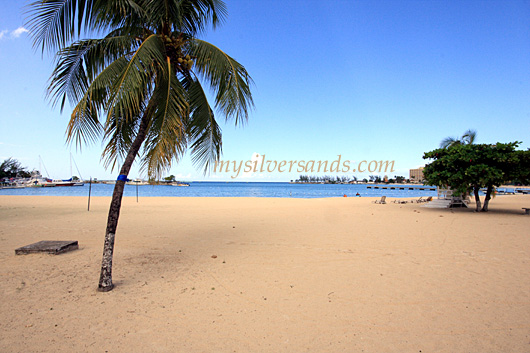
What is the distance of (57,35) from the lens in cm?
490

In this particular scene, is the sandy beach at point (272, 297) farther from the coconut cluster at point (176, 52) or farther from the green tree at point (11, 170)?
the green tree at point (11, 170)

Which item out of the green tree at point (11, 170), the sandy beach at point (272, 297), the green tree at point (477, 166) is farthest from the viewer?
the green tree at point (11, 170)

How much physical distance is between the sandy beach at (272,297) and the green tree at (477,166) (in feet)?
24.5

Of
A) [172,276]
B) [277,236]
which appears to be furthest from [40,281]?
[277,236]

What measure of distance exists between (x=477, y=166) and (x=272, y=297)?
47.6ft

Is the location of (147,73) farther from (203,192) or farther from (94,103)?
(203,192)

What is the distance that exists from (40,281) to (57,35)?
418cm

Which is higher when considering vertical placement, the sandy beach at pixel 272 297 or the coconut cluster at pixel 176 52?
the coconut cluster at pixel 176 52

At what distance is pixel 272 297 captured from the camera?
4375mm

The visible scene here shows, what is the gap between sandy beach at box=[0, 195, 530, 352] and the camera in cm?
320

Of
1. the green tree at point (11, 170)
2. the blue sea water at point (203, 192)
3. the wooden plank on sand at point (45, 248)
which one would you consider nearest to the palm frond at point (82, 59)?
the wooden plank on sand at point (45, 248)

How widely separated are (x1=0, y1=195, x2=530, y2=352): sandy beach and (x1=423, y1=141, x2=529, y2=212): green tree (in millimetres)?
7458

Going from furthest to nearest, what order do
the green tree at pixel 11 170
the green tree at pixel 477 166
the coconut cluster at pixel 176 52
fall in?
the green tree at pixel 11 170 → the green tree at pixel 477 166 → the coconut cluster at pixel 176 52

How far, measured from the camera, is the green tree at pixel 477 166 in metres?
14.0
